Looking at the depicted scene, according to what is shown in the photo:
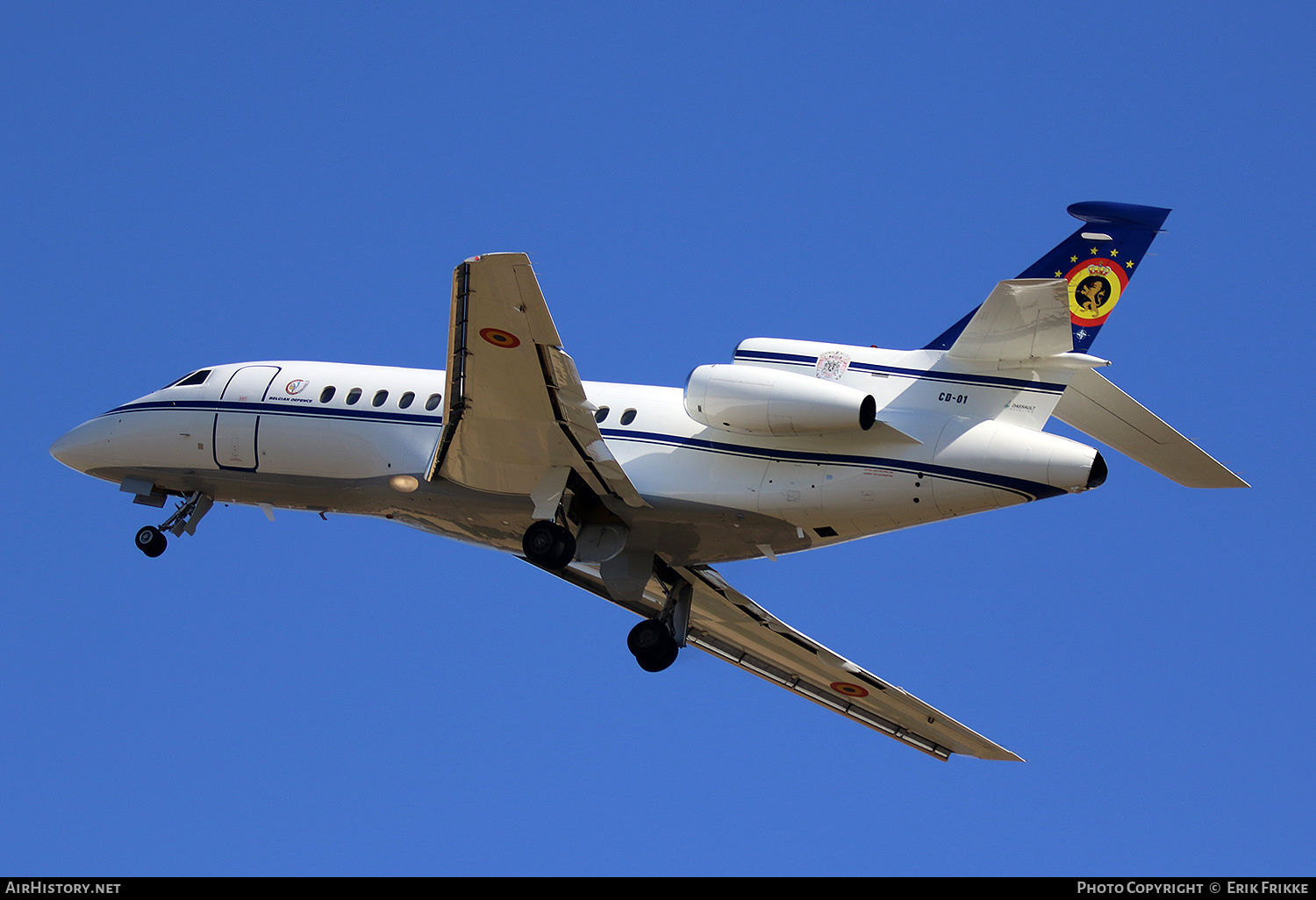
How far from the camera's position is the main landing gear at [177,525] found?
2505cm

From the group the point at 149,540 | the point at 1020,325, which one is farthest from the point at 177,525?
the point at 1020,325

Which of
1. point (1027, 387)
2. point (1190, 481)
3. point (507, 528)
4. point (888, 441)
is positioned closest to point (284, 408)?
point (507, 528)

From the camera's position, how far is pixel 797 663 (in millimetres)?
27219

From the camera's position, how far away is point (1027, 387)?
20.0 meters

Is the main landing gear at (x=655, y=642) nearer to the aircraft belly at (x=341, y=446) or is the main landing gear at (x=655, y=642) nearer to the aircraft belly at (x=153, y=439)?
the aircraft belly at (x=341, y=446)

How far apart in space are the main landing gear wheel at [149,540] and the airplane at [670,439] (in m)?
0.08

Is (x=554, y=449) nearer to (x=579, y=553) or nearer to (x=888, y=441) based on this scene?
(x=579, y=553)

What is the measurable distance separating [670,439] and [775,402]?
7.75 feet

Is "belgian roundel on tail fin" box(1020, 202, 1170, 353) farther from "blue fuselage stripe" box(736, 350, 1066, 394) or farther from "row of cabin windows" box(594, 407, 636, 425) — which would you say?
"row of cabin windows" box(594, 407, 636, 425)

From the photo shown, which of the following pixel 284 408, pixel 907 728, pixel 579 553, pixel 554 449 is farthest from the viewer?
pixel 907 728

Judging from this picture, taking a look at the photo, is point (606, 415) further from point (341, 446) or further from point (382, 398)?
point (341, 446)

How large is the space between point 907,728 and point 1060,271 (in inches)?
410

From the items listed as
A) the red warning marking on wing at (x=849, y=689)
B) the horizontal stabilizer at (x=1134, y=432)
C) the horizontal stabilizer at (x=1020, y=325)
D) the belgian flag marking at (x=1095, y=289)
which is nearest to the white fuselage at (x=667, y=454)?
the horizontal stabilizer at (x=1020, y=325)
